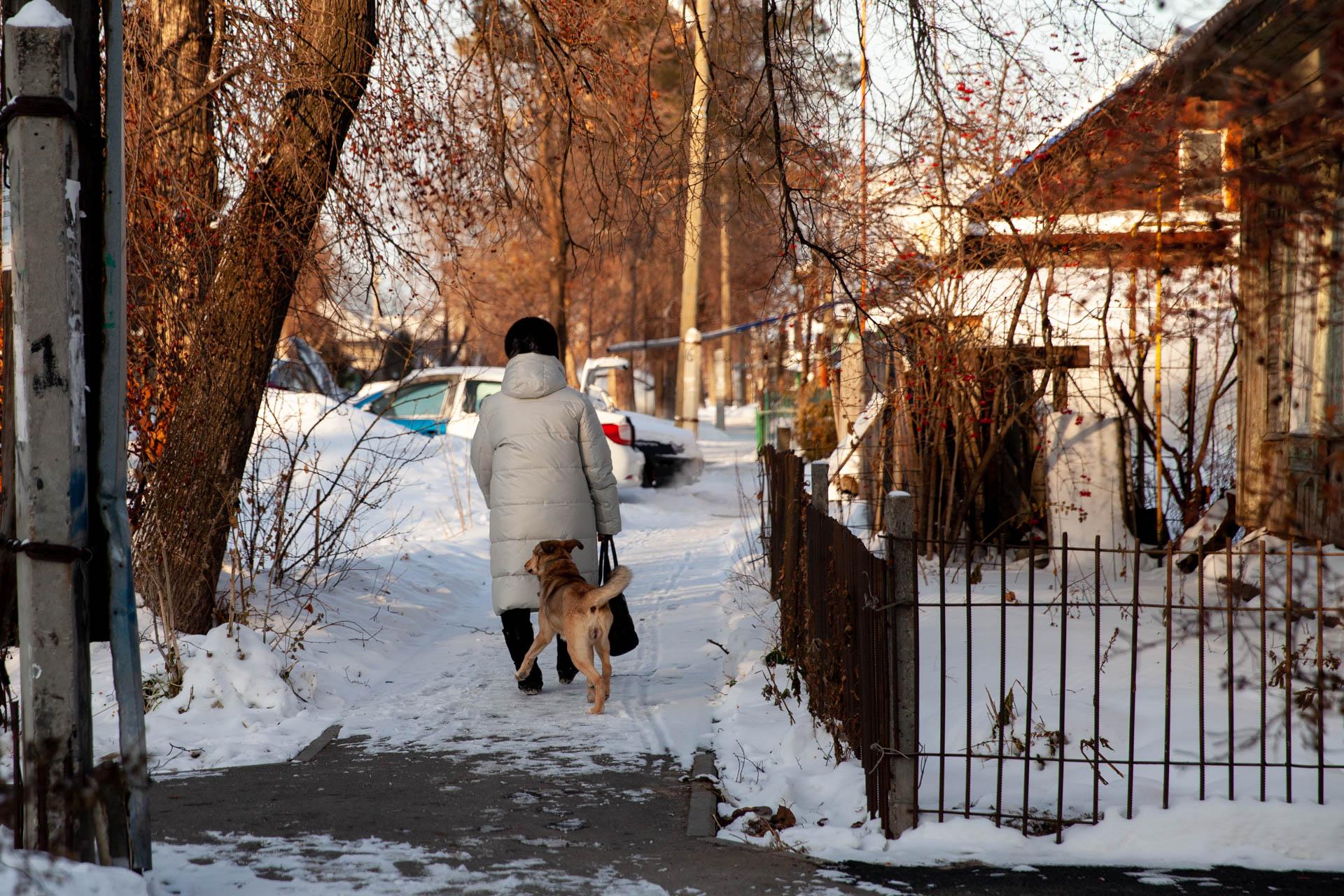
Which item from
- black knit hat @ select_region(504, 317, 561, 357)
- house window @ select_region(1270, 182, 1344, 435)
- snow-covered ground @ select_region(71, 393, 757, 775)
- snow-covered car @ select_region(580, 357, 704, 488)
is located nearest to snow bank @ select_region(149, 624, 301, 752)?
snow-covered ground @ select_region(71, 393, 757, 775)

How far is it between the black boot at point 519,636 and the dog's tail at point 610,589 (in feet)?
2.67

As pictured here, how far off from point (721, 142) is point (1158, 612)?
404 cm

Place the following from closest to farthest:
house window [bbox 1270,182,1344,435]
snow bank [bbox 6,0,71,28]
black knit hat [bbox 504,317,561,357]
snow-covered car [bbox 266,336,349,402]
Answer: snow bank [bbox 6,0,71,28] < black knit hat [bbox 504,317,561,357] < house window [bbox 1270,182,1344,435] < snow-covered car [bbox 266,336,349,402]

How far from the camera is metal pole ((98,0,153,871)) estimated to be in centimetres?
342

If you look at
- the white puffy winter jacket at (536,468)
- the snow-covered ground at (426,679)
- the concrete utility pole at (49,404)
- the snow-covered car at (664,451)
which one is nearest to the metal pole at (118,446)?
the concrete utility pole at (49,404)

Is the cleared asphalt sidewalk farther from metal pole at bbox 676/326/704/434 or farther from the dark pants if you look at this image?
metal pole at bbox 676/326/704/434

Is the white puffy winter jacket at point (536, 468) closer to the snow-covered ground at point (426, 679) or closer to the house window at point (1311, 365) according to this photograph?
the snow-covered ground at point (426, 679)

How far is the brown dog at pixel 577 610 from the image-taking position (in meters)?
6.18

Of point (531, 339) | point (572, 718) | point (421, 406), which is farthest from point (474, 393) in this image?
point (572, 718)

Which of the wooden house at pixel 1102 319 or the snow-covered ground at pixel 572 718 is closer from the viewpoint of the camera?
the snow-covered ground at pixel 572 718

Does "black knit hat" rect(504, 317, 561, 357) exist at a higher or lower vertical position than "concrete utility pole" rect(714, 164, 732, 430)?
lower

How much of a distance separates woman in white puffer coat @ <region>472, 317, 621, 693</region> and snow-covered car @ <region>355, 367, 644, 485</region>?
8869 millimetres

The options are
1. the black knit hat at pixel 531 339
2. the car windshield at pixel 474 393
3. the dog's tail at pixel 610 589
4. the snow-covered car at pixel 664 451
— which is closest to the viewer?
the dog's tail at pixel 610 589

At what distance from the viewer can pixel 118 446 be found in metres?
3.45
